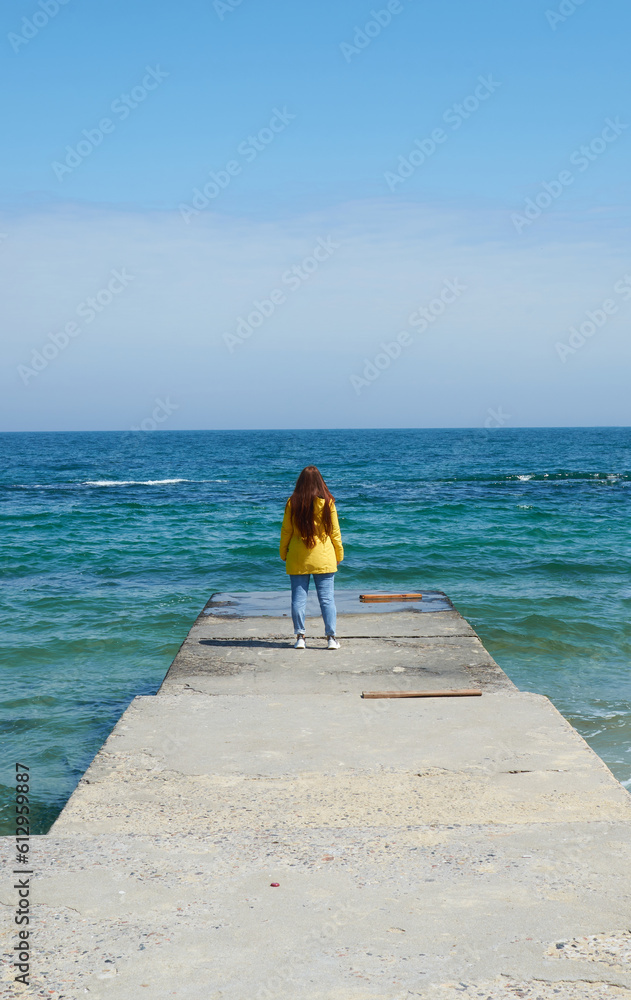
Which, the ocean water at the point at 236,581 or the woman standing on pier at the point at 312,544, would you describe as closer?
the woman standing on pier at the point at 312,544

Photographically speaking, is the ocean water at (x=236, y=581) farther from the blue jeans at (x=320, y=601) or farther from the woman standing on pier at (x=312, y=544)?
the woman standing on pier at (x=312, y=544)

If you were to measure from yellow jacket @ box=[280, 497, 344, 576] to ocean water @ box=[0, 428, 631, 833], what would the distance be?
6.74ft

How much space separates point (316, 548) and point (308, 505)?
0.37 m

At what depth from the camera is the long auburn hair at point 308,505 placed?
6.27 metres

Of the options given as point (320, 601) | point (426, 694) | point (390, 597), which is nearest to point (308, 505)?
point (320, 601)

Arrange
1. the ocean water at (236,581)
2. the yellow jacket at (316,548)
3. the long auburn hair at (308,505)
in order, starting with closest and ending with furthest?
the long auburn hair at (308,505)
the yellow jacket at (316,548)
the ocean water at (236,581)

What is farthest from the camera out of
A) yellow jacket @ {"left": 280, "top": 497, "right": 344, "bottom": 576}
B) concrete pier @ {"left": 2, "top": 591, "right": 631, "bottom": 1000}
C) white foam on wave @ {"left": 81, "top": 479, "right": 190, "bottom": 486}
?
white foam on wave @ {"left": 81, "top": 479, "right": 190, "bottom": 486}

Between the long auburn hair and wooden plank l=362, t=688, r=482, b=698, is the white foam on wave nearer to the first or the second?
the long auburn hair

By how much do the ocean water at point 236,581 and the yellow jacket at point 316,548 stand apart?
2.05 metres

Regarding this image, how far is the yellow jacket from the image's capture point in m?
6.38

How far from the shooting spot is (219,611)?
8.16 metres

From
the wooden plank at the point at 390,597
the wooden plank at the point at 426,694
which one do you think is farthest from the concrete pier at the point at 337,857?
the wooden plank at the point at 390,597

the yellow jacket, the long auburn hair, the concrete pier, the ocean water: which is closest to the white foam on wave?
the ocean water

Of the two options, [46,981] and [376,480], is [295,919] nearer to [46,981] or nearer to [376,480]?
[46,981]
